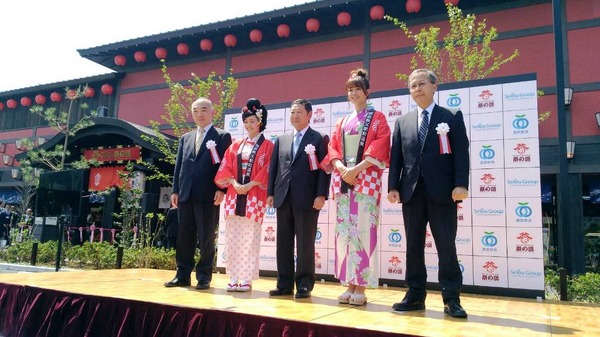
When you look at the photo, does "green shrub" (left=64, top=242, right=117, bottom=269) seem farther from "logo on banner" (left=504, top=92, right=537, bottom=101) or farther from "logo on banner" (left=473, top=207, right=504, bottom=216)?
"logo on banner" (left=504, top=92, right=537, bottom=101)

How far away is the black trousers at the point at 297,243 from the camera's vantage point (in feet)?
11.3

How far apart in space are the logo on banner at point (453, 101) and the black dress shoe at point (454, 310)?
95.9 inches

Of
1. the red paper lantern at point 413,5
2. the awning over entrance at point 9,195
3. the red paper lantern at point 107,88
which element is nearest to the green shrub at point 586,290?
the red paper lantern at point 413,5

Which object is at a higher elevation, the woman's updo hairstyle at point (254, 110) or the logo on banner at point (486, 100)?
the logo on banner at point (486, 100)

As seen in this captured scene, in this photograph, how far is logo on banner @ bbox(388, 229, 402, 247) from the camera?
4621mm

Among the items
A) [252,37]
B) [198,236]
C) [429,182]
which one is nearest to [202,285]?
[198,236]

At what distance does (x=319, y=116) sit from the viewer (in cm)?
527

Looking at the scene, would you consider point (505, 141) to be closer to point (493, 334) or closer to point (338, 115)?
point (338, 115)

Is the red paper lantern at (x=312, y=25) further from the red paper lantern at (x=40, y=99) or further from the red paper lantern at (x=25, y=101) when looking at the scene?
the red paper lantern at (x=25, y=101)

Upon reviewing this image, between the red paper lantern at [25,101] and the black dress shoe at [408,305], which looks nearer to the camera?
the black dress shoe at [408,305]

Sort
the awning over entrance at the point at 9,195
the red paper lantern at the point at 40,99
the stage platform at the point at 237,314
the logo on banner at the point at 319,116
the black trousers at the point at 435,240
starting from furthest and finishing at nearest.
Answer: the awning over entrance at the point at 9,195, the red paper lantern at the point at 40,99, the logo on banner at the point at 319,116, the black trousers at the point at 435,240, the stage platform at the point at 237,314

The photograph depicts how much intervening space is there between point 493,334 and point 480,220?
2.25m

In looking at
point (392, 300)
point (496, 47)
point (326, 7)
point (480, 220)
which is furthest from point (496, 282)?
point (326, 7)

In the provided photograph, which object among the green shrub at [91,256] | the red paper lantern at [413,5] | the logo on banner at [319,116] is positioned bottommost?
the green shrub at [91,256]
